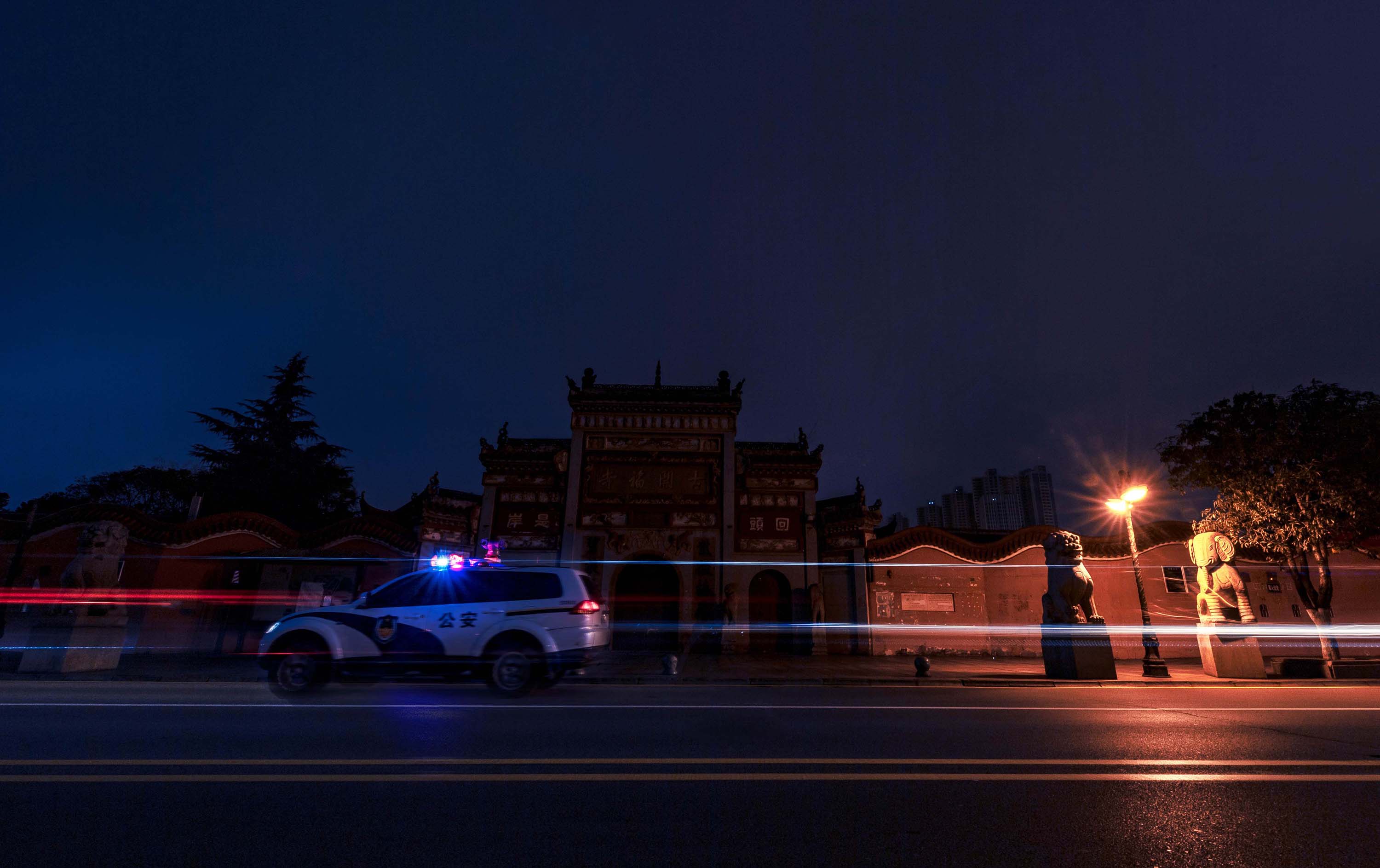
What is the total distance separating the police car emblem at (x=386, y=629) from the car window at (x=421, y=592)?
174mm

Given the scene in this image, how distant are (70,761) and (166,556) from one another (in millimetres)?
17171

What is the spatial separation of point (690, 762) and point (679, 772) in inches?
12.8

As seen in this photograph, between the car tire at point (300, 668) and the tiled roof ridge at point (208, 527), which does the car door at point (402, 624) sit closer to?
the car tire at point (300, 668)

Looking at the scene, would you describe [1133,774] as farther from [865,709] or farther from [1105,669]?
[1105,669]

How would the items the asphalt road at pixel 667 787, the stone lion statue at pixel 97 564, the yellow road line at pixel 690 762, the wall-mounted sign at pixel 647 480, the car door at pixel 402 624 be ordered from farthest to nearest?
the wall-mounted sign at pixel 647 480 → the stone lion statue at pixel 97 564 → the car door at pixel 402 624 → the yellow road line at pixel 690 762 → the asphalt road at pixel 667 787

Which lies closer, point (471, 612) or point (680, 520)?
point (471, 612)

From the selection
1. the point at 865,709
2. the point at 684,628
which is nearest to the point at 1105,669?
the point at 865,709

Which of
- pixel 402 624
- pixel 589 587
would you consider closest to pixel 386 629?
pixel 402 624

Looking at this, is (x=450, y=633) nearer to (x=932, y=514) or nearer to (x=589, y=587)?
(x=589, y=587)

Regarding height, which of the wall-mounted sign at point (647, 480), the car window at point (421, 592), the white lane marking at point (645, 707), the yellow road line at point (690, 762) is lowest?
the white lane marking at point (645, 707)

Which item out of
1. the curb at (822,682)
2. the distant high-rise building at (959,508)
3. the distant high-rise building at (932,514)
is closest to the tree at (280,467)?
the curb at (822,682)

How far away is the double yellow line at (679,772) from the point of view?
413cm

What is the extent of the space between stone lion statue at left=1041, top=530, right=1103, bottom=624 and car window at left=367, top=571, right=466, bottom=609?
1284 centimetres

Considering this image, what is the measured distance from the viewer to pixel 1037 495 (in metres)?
143
